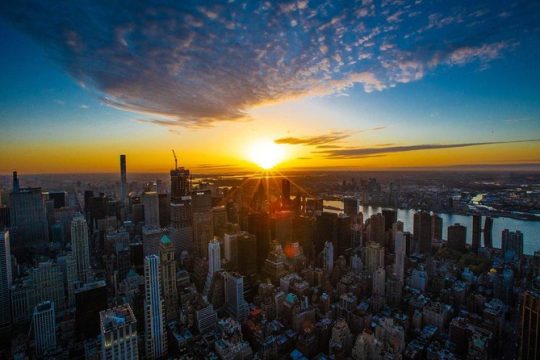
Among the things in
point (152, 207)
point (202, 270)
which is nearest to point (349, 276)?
point (202, 270)

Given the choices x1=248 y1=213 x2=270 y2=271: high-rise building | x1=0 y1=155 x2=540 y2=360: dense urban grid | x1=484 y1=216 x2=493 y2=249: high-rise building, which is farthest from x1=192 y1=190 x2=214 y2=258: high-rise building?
x1=484 y1=216 x2=493 y2=249: high-rise building

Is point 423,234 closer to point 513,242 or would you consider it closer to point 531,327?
point 513,242

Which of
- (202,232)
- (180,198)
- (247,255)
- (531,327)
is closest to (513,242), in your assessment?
(531,327)

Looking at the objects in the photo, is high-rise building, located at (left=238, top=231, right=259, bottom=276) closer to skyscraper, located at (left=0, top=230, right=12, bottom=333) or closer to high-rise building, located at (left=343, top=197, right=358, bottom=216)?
skyscraper, located at (left=0, top=230, right=12, bottom=333)

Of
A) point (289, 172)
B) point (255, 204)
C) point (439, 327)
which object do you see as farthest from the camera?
point (289, 172)

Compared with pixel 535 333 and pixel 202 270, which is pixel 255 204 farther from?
pixel 535 333

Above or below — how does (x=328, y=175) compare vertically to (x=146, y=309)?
above

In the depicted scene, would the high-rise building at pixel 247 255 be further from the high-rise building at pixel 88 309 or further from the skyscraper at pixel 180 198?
the high-rise building at pixel 88 309

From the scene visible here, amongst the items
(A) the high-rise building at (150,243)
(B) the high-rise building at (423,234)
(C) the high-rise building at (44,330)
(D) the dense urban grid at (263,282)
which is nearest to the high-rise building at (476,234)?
(D) the dense urban grid at (263,282)
